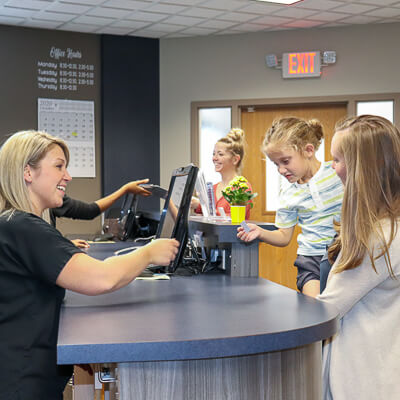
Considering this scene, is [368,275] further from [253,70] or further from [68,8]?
[253,70]

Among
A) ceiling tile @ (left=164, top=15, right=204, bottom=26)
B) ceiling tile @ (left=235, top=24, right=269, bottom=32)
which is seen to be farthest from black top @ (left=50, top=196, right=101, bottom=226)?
ceiling tile @ (left=235, top=24, right=269, bottom=32)

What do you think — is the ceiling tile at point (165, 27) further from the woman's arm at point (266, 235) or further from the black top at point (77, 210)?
the woman's arm at point (266, 235)

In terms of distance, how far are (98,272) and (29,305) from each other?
0.19 metres

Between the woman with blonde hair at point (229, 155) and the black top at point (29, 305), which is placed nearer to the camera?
the black top at point (29, 305)

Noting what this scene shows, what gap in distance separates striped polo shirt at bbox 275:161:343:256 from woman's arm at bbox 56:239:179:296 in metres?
0.97

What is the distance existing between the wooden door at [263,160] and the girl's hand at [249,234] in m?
A: 3.49

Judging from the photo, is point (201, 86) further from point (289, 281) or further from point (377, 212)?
point (377, 212)

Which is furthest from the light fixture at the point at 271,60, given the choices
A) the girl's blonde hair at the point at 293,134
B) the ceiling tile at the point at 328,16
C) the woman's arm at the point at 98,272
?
the woman's arm at the point at 98,272

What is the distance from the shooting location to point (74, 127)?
544 centimetres

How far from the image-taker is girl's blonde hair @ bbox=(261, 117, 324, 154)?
232 centimetres

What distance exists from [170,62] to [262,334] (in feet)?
15.8

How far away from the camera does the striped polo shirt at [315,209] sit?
2236 millimetres

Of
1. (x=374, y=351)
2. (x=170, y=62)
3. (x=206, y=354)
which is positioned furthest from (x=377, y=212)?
(x=170, y=62)

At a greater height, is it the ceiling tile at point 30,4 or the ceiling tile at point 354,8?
the ceiling tile at point 30,4
